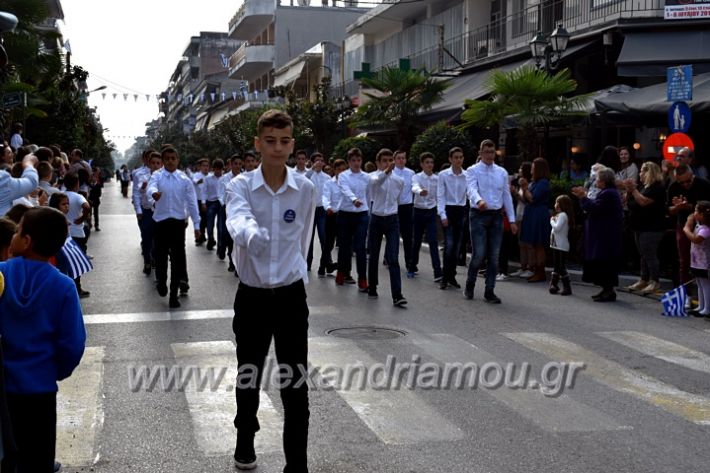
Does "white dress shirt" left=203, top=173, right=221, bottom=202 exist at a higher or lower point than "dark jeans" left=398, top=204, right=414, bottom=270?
higher

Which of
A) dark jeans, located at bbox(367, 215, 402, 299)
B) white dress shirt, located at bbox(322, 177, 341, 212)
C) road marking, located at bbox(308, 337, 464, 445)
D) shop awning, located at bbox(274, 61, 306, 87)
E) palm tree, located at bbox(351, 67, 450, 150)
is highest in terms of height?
shop awning, located at bbox(274, 61, 306, 87)

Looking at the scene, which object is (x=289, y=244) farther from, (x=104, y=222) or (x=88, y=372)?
(x=104, y=222)

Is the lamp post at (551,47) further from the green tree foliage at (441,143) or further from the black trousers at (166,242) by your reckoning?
A: the black trousers at (166,242)

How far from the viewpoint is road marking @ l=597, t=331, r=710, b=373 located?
802 cm

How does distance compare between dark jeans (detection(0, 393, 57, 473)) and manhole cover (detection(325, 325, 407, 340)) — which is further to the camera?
manhole cover (detection(325, 325, 407, 340))

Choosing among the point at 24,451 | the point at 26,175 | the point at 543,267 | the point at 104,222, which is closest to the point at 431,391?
the point at 24,451

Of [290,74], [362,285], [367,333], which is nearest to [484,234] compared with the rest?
[362,285]

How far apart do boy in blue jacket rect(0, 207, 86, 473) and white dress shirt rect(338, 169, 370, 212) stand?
8579 millimetres

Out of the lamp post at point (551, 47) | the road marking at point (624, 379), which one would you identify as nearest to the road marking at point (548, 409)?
the road marking at point (624, 379)

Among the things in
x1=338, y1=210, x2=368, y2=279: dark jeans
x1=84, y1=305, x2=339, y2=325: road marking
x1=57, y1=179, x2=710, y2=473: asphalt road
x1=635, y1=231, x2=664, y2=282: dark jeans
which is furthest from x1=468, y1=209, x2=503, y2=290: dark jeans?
x1=84, y1=305, x2=339, y2=325: road marking

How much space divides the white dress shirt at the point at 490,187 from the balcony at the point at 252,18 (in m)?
55.3

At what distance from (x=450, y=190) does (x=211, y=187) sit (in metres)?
6.85

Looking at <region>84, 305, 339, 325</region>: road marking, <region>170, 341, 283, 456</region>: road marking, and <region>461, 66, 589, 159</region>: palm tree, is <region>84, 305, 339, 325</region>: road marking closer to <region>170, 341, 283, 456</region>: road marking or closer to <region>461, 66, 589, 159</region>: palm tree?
<region>170, 341, 283, 456</region>: road marking

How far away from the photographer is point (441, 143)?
21.9 metres
